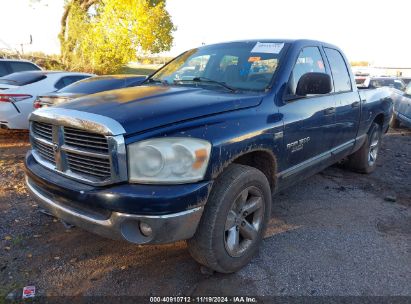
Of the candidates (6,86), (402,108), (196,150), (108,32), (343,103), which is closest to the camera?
(196,150)

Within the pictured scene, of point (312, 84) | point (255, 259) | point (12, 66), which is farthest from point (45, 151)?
point (12, 66)

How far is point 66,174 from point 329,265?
226cm

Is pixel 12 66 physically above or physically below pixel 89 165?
above

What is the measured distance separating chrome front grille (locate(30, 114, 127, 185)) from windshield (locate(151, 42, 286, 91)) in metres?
1.43

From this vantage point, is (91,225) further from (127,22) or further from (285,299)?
(127,22)

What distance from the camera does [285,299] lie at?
2.57 metres

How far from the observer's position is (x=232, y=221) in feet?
8.94

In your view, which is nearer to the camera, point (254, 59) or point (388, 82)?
point (254, 59)

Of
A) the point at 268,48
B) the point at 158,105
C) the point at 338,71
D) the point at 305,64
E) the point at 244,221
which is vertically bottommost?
the point at 244,221

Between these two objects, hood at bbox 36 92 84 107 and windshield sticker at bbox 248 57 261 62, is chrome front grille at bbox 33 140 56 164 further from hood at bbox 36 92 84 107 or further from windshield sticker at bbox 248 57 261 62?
hood at bbox 36 92 84 107

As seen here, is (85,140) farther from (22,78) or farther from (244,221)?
(22,78)

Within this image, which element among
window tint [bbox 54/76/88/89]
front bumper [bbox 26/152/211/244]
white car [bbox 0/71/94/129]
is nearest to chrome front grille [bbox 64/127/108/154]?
front bumper [bbox 26/152/211/244]

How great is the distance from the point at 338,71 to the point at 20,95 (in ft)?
18.3

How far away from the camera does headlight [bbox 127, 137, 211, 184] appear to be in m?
2.24
